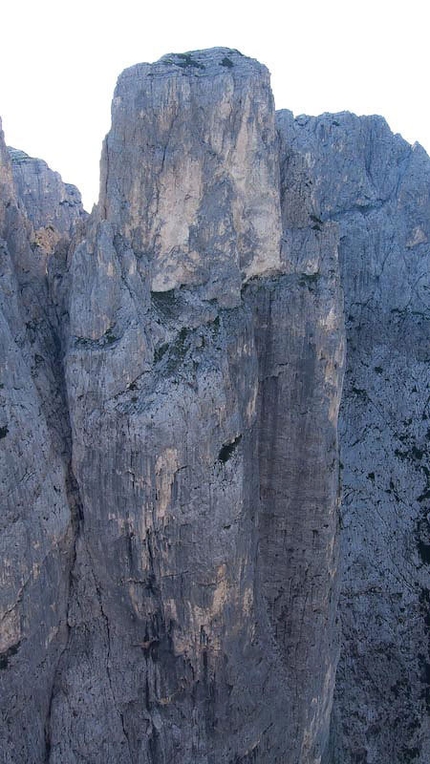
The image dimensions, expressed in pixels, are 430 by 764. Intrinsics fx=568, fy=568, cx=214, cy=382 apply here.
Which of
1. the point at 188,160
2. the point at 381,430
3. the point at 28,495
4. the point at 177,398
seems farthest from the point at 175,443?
the point at 381,430

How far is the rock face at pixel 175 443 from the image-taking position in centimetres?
2073

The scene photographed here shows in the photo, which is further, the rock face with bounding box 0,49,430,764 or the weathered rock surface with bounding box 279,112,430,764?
the weathered rock surface with bounding box 279,112,430,764

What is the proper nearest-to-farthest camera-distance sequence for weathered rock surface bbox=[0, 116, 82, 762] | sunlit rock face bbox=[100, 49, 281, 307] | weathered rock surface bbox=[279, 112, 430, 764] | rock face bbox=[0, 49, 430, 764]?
weathered rock surface bbox=[0, 116, 82, 762], rock face bbox=[0, 49, 430, 764], sunlit rock face bbox=[100, 49, 281, 307], weathered rock surface bbox=[279, 112, 430, 764]

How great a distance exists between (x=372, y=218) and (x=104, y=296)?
29.3 meters

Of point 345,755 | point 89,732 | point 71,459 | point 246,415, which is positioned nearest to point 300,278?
point 246,415

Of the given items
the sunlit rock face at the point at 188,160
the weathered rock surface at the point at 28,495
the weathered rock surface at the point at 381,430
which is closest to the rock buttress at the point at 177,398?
the sunlit rock face at the point at 188,160

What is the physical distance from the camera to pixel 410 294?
140 feet

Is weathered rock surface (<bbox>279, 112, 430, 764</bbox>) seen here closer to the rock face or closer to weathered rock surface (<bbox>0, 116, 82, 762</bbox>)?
the rock face

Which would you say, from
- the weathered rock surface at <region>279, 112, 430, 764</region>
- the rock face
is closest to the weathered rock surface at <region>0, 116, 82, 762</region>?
the rock face

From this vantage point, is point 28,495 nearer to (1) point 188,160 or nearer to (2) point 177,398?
(2) point 177,398

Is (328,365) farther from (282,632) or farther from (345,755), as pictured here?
(345,755)

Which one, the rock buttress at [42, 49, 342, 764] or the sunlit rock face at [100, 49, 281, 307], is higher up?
the sunlit rock face at [100, 49, 281, 307]

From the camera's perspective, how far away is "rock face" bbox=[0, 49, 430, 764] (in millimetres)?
20734

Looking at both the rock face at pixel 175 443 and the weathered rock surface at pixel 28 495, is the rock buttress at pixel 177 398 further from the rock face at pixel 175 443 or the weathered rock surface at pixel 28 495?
the weathered rock surface at pixel 28 495
